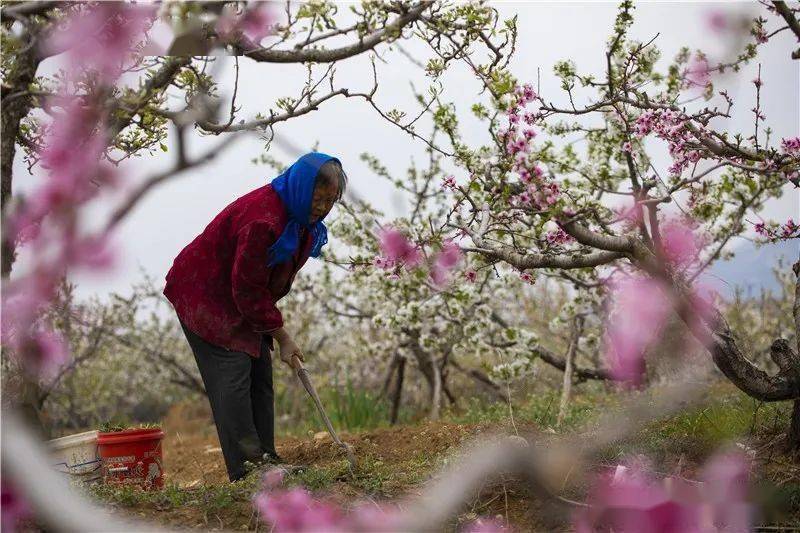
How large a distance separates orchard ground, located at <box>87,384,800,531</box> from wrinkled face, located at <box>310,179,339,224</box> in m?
1.14

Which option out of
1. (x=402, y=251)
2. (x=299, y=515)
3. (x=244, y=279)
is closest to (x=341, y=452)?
(x=244, y=279)

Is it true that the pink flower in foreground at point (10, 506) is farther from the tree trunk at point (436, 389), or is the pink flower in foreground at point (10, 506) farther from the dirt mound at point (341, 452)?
the tree trunk at point (436, 389)

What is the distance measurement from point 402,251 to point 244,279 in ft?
5.29

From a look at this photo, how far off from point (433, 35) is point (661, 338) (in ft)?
13.3

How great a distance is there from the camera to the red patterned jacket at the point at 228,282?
3.84m

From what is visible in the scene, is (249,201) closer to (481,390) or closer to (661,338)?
(661,338)

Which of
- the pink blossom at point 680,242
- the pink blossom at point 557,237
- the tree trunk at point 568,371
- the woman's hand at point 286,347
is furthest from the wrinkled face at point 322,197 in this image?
the pink blossom at point 680,242

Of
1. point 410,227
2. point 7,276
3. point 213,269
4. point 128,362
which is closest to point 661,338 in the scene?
point 410,227

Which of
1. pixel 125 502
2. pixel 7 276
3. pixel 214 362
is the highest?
pixel 7 276

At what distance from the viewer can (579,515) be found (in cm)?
301

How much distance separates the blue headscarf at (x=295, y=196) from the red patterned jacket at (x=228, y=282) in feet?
0.12

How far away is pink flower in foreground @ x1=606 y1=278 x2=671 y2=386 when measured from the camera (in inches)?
258

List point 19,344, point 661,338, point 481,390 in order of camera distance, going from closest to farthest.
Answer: point 19,344, point 661,338, point 481,390

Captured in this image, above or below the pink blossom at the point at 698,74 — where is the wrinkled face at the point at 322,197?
below
